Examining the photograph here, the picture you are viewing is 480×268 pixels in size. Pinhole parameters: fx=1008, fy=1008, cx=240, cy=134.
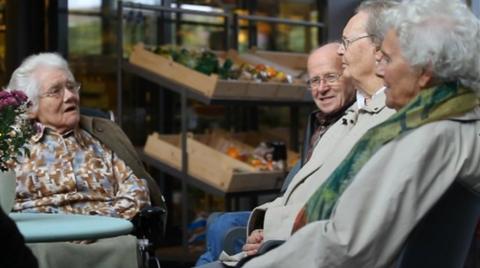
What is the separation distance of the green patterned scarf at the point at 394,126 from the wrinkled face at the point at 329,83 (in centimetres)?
186

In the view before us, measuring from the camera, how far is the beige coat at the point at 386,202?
218 cm

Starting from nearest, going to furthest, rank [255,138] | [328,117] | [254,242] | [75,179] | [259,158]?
[254,242], [328,117], [75,179], [259,158], [255,138]

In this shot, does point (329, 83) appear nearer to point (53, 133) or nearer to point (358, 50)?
point (358, 50)

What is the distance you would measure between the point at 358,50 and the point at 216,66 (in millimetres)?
2905

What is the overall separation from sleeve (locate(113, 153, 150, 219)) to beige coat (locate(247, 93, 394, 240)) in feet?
3.66

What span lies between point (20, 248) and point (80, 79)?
518cm

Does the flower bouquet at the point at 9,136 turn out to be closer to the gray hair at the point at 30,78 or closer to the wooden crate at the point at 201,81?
the gray hair at the point at 30,78

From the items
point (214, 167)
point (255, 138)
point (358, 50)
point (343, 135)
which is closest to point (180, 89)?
point (214, 167)

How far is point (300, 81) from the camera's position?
275 inches

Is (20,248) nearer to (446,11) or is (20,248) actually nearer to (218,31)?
(446,11)

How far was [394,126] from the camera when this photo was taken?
7.48 ft

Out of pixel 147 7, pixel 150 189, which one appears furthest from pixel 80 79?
pixel 150 189

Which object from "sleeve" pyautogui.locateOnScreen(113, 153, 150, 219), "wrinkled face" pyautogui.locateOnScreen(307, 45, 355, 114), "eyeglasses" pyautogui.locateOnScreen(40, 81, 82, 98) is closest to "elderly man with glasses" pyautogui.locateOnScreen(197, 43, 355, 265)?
"wrinkled face" pyautogui.locateOnScreen(307, 45, 355, 114)

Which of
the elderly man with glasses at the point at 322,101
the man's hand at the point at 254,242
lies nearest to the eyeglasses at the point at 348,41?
the elderly man with glasses at the point at 322,101
